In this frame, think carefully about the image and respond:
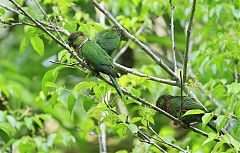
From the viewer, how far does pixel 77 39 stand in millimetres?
3662

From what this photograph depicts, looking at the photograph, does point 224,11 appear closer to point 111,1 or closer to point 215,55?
point 215,55

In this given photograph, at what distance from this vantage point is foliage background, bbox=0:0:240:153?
360cm

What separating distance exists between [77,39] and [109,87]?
41 centimetres

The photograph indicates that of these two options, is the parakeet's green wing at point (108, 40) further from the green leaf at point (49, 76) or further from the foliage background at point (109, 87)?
the green leaf at point (49, 76)

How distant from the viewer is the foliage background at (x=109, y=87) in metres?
3.60

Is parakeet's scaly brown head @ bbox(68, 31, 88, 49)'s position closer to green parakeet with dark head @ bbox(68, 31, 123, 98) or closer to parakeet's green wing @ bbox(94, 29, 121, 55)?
green parakeet with dark head @ bbox(68, 31, 123, 98)

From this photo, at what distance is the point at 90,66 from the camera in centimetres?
358

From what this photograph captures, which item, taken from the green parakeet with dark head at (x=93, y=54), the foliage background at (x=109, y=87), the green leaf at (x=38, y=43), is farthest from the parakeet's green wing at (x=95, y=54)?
the green leaf at (x=38, y=43)

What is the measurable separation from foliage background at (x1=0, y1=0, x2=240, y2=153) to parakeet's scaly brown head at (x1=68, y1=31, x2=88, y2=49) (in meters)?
0.08

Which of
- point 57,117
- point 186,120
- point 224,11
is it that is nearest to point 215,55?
point 224,11

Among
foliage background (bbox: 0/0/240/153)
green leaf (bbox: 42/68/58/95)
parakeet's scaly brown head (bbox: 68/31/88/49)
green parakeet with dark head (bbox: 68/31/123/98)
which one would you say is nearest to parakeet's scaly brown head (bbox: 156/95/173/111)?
foliage background (bbox: 0/0/240/153)

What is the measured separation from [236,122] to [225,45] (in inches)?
48.2

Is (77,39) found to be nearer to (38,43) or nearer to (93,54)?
(93,54)

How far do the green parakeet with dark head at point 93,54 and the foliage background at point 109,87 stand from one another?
0.08 m
